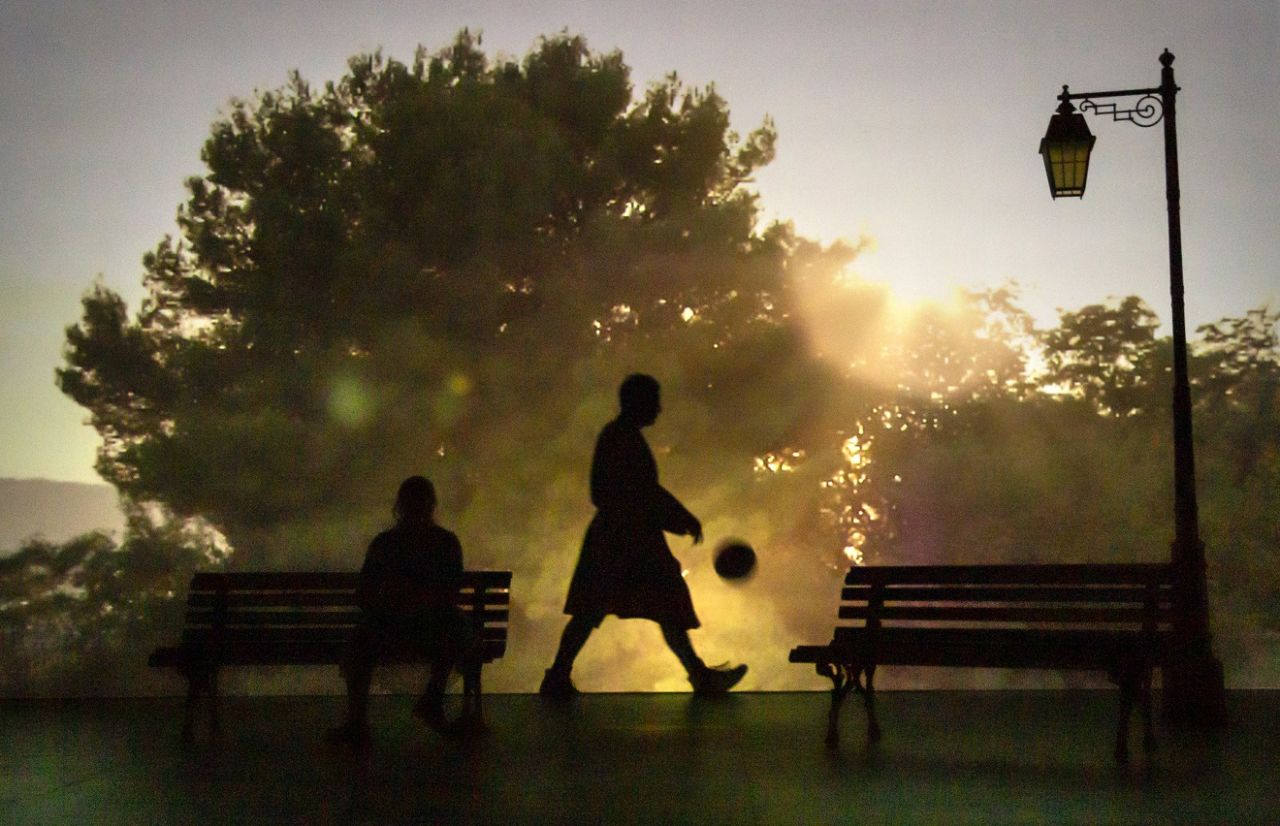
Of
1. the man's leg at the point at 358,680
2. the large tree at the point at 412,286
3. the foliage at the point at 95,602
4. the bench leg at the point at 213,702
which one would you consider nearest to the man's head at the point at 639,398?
the man's leg at the point at 358,680

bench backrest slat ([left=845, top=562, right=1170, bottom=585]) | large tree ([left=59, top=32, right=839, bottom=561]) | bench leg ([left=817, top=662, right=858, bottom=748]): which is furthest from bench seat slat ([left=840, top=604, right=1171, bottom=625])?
large tree ([left=59, top=32, right=839, bottom=561])

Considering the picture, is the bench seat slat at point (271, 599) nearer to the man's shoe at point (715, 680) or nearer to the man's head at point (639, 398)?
the man's head at point (639, 398)

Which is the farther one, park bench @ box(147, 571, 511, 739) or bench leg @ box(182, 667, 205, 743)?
park bench @ box(147, 571, 511, 739)

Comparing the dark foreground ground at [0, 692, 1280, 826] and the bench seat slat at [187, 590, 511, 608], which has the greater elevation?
the bench seat slat at [187, 590, 511, 608]

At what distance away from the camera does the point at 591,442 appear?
86.7ft

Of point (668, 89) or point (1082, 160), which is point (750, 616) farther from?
point (1082, 160)

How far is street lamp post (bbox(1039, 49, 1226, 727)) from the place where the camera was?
774cm

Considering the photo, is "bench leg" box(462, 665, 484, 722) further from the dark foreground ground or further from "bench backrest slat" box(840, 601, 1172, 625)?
"bench backrest slat" box(840, 601, 1172, 625)

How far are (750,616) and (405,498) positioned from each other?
26.2 meters

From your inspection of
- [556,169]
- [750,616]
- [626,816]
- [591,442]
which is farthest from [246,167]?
[626,816]

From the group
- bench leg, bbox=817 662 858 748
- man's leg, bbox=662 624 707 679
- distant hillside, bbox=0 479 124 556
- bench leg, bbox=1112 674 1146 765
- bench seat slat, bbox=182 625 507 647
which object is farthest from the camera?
distant hillside, bbox=0 479 124 556

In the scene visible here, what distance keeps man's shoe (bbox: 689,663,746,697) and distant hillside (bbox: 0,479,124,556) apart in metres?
22.2

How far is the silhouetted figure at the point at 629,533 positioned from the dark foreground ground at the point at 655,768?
1.83 ft

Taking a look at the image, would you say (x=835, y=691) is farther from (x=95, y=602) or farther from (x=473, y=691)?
(x=95, y=602)
